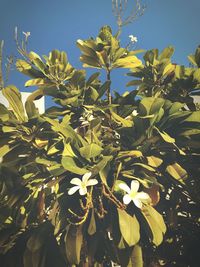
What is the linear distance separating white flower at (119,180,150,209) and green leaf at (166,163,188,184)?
18 cm

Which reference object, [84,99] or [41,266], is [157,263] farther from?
[84,99]

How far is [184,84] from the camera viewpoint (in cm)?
200

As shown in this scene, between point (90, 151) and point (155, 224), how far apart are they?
1.27 feet

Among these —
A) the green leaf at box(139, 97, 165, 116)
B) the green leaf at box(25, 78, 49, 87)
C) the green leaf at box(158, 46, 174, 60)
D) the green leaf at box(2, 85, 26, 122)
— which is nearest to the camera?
the green leaf at box(139, 97, 165, 116)

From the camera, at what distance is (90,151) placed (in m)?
1.46

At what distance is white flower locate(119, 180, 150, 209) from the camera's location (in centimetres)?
143

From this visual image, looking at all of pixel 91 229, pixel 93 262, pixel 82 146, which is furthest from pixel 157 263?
pixel 82 146

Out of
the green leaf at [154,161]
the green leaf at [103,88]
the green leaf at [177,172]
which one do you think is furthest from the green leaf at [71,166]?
the green leaf at [103,88]

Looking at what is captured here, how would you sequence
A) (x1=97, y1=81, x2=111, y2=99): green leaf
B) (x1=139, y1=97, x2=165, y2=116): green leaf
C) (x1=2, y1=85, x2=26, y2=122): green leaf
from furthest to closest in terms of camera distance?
1. (x1=97, y1=81, x2=111, y2=99): green leaf
2. (x1=2, y1=85, x2=26, y2=122): green leaf
3. (x1=139, y1=97, x2=165, y2=116): green leaf

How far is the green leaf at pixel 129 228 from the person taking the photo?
→ 53.5 inches

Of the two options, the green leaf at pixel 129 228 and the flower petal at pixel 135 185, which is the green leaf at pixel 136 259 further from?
the flower petal at pixel 135 185

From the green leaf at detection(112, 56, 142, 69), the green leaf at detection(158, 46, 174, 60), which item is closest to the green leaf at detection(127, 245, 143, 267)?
the green leaf at detection(112, 56, 142, 69)

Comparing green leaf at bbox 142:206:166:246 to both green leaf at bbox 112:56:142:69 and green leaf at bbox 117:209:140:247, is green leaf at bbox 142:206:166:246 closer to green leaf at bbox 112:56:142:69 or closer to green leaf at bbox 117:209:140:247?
green leaf at bbox 117:209:140:247

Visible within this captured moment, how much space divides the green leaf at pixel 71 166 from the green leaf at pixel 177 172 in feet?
1.27
